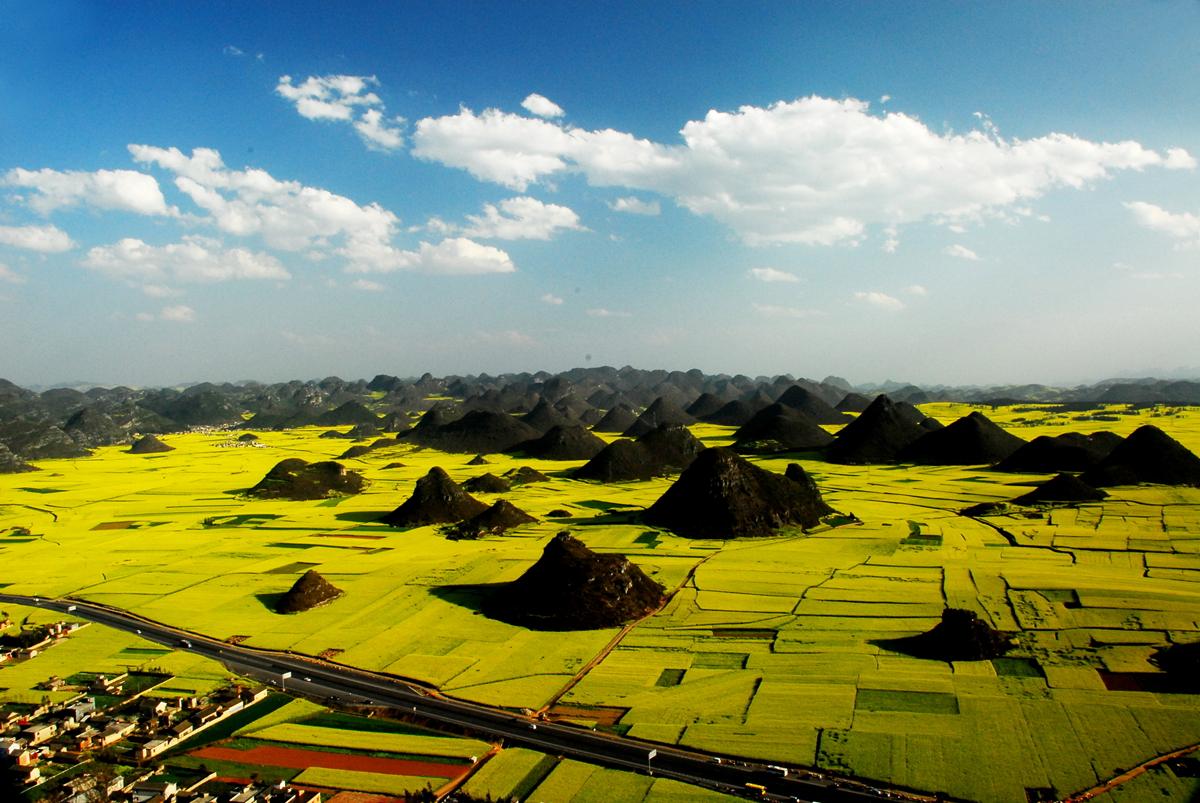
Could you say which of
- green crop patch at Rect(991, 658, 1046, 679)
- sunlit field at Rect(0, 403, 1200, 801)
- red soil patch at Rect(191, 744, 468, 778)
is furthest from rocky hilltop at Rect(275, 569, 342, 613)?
green crop patch at Rect(991, 658, 1046, 679)

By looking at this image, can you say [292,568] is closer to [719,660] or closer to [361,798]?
[361,798]

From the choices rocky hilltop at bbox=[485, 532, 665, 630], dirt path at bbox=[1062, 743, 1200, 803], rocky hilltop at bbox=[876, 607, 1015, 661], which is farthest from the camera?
rocky hilltop at bbox=[485, 532, 665, 630]

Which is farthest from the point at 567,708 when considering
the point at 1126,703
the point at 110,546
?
the point at 110,546

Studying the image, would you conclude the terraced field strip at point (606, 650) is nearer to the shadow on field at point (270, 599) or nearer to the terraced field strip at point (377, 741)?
the terraced field strip at point (377, 741)

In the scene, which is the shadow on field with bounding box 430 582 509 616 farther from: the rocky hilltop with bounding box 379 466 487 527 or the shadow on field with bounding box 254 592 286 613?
the rocky hilltop with bounding box 379 466 487 527

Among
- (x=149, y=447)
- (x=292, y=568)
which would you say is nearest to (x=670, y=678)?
(x=292, y=568)
